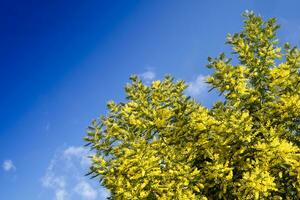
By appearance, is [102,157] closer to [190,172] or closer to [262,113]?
[190,172]

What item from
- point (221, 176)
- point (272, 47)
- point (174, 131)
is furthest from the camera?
point (272, 47)

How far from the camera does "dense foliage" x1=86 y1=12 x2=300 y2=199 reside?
14930mm

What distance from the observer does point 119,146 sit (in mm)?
16047

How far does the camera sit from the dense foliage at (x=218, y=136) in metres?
14.9

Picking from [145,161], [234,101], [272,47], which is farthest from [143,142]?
[272,47]

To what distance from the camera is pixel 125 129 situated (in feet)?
54.0

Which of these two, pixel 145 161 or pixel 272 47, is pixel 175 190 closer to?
pixel 145 161

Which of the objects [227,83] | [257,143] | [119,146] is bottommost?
[257,143]

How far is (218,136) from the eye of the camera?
16.0m

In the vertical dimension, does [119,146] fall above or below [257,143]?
above

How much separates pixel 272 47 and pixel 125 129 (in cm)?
649

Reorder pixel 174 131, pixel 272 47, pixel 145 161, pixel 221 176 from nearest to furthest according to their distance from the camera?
pixel 145 161 → pixel 221 176 → pixel 174 131 → pixel 272 47

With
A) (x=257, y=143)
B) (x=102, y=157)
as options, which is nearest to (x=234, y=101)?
(x=257, y=143)

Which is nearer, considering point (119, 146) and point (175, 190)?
point (175, 190)
